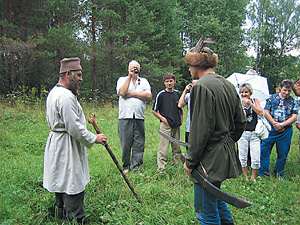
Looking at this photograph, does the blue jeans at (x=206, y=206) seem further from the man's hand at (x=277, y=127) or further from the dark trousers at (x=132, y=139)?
the man's hand at (x=277, y=127)

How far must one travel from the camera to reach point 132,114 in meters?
4.59

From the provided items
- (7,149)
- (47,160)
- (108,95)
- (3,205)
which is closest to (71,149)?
(47,160)

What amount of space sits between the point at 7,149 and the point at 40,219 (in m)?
3.42

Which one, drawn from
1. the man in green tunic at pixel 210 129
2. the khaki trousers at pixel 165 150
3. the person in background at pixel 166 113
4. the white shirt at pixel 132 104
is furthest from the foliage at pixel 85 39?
the man in green tunic at pixel 210 129

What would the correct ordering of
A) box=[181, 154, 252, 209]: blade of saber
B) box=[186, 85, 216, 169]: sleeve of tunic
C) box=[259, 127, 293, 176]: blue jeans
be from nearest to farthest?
box=[181, 154, 252, 209]: blade of saber < box=[186, 85, 216, 169]: sleeve of tunic < box=[259, 127, 293, 176]: blue jeans

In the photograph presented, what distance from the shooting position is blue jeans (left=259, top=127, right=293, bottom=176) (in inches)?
184

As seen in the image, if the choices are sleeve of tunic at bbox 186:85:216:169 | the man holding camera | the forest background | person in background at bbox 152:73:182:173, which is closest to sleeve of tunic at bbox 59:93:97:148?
sleeve of tunic at bbox 186:85:216:169

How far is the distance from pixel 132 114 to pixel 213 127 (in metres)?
2.64

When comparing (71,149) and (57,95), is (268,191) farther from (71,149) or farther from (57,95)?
(57,95)

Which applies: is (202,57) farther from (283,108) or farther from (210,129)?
(283,108)

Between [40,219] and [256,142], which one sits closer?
[40,219]

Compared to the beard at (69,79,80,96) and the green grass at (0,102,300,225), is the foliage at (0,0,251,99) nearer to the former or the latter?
the green grass at (0,102,300,225)

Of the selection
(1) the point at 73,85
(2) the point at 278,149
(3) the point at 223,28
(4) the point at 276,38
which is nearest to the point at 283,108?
(2) the point at 278,149

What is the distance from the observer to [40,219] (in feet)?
9.86
